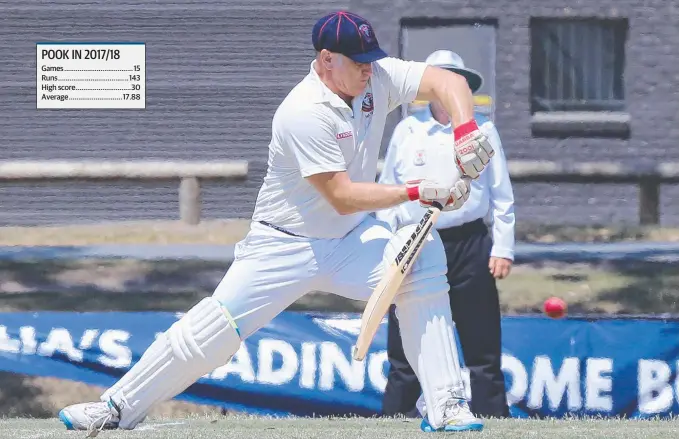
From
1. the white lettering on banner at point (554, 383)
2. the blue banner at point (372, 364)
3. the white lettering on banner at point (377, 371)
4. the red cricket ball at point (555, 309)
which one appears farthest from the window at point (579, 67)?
the white lettering on banner at point (377, 371)

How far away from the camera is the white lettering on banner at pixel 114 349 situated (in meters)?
8.46

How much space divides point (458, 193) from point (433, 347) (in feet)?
2.00

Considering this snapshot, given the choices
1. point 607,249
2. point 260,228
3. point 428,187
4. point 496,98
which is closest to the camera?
point 428,187

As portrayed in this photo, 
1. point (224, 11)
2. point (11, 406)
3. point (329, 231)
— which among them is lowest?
point (11, 406)

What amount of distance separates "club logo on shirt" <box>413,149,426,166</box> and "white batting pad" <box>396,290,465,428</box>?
175cm

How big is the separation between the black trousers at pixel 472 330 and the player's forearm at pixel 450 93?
68.2 inches

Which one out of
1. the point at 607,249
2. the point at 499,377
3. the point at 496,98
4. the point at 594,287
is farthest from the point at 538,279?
the point at 496,98

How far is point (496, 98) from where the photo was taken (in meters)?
16.8

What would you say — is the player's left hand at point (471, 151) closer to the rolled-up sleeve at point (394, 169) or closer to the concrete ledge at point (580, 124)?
the rolled-up sleeve at point (394, 169)

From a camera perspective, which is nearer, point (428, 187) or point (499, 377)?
point (428, 187)

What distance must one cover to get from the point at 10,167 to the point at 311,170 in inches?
329

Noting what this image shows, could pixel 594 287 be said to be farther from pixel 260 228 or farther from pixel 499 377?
pixel 260 228

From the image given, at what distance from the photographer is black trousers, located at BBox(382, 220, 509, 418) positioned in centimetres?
753

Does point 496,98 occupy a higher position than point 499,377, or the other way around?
point 496,98
